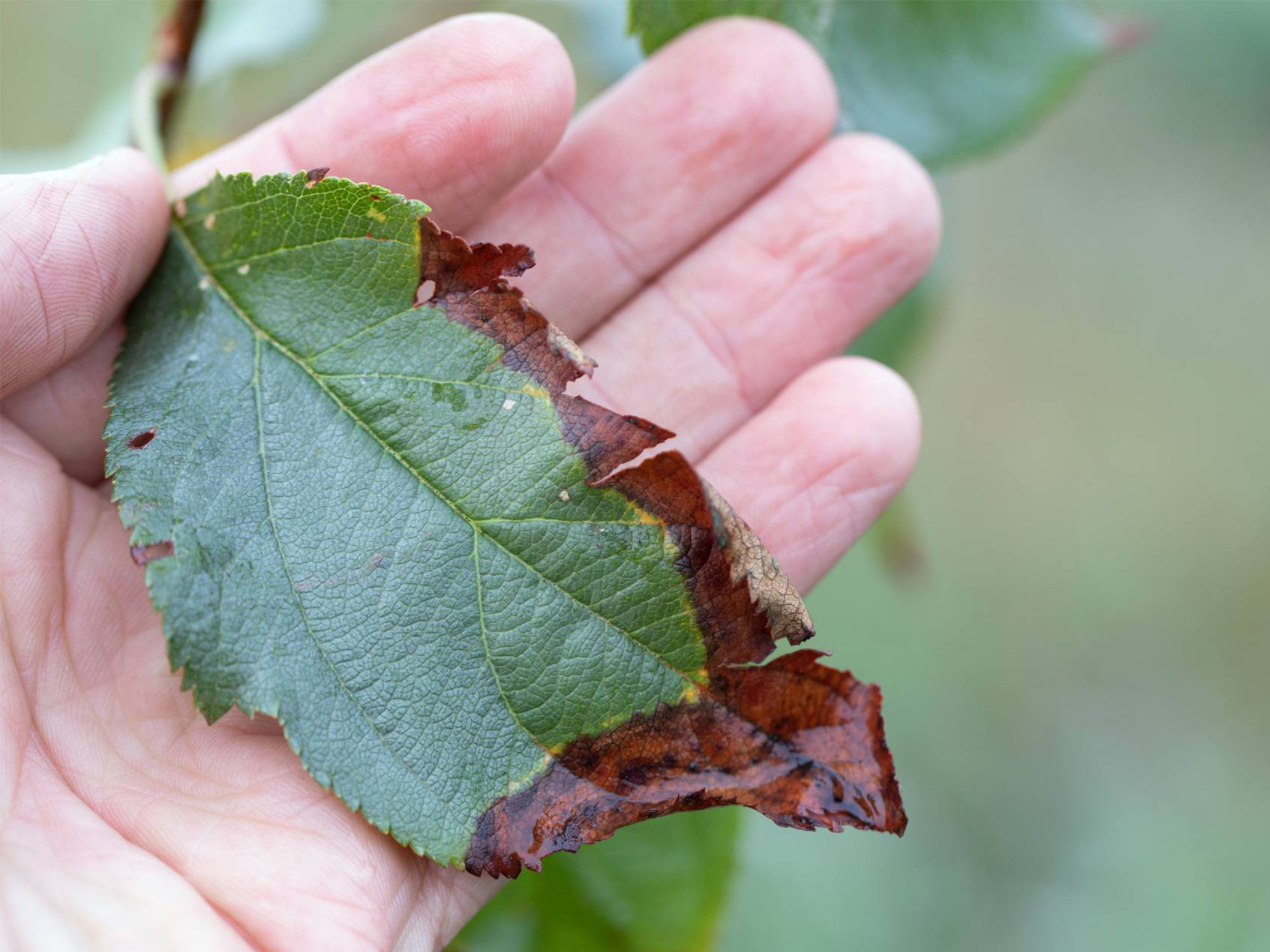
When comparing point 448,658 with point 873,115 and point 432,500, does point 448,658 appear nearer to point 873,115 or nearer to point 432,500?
point 432,500

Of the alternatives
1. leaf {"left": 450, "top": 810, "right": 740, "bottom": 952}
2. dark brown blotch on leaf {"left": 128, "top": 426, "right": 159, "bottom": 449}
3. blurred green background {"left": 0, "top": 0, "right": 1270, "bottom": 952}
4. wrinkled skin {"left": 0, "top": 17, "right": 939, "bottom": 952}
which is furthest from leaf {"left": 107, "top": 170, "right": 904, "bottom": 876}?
blurred green background {"left": 0, "top": 0, "right": 1270, "bottom": 952}

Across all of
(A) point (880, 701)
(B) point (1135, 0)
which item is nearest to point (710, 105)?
(A) point (880, 701)

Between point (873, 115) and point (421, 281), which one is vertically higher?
point (421, 281)

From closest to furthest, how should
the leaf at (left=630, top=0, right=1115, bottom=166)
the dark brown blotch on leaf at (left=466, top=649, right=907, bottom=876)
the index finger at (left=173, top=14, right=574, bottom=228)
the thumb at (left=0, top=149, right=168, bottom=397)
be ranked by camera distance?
the dark brown blotch on leaf at (left=466, top=649, right=907, bottom=876) → the thumb at (left=0, top=149, right=168, bottom=397) → the index finger at (left=173, top=14, right=574, bottom=228) → the leaf at (left=630, top=0, right=1115, bottom=166)

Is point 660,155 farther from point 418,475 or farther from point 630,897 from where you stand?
point 630,897

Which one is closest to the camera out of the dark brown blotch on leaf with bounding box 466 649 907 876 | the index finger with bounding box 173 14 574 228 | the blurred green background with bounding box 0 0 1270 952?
the dark brown blotch on leaf with bounding box 466 649 907 876

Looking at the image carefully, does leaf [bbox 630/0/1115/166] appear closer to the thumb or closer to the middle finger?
the middle finger

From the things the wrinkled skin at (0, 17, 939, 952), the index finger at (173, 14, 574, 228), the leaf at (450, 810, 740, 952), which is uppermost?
the index finger at (173, 14, 574, 228)

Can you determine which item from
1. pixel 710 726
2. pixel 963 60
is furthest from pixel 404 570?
pixel 963 60

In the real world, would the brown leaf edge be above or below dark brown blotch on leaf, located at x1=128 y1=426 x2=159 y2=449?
below
